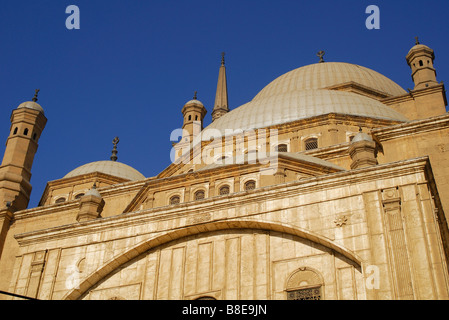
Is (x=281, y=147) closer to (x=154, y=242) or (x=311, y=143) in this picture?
(x=311, y=143)

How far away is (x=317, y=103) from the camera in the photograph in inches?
936

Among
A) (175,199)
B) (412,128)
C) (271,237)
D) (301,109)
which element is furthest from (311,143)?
(271,237)

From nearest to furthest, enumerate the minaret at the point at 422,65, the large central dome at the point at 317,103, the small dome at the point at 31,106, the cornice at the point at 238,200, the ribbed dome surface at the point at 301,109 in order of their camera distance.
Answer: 1. the cornice at the point at 238,200
2. the ribbed dome surface at the point at 301,109
3. the large central dome at the point at 317,103
4. the minaret at the point at 422,65
5. the small dome at the point at 31,106

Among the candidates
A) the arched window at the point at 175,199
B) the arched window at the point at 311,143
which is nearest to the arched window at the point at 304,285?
the arched window at the point at 175,199

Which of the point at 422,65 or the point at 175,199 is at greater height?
the point at 422,65

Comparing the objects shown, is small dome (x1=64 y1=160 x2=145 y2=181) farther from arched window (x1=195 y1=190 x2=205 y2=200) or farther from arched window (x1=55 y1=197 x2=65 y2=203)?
arched window (x1=195 y1=190 x2=205 y2=200)

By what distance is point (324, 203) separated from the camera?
11406 mm

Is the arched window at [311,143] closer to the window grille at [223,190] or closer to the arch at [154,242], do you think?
the window grille at [223,190]

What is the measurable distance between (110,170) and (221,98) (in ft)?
37.6

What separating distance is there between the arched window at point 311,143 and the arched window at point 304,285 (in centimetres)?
1105

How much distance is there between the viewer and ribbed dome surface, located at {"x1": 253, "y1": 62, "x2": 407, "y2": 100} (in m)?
28.5

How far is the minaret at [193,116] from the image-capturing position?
26.9 meters
